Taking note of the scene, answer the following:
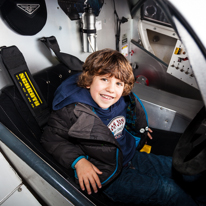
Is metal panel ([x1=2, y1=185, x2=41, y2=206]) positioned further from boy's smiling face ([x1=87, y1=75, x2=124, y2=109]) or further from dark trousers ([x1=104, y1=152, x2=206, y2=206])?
boy's smiling face ([x1=87, y1=75, x2=124, y2=109])

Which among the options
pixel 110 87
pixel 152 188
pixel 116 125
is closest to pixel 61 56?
pixel 110 87

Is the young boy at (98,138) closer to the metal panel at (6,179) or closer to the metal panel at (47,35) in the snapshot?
the metal panel at (6,179)

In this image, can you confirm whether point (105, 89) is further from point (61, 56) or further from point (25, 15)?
point (25, 15)

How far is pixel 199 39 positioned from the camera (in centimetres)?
34

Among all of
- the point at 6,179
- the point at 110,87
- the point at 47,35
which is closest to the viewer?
the point at 6,179

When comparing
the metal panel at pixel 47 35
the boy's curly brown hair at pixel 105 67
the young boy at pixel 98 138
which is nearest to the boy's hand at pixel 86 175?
the young boy at pixel 98 138

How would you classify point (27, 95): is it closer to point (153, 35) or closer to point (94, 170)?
point (94, 170)

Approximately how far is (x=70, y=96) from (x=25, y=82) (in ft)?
0.77

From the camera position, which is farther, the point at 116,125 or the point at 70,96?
the point at 116,125

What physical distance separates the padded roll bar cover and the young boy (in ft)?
1.27

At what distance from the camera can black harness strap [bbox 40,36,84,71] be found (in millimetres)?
1017

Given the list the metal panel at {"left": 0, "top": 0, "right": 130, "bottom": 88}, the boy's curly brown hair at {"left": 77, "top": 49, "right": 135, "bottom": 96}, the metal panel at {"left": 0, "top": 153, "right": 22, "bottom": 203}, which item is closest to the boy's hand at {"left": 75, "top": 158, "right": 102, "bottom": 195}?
the metal panel at {"left": 0, "top": 153, "right": 22, "bottom": 203}

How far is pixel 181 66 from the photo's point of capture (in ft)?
5.45

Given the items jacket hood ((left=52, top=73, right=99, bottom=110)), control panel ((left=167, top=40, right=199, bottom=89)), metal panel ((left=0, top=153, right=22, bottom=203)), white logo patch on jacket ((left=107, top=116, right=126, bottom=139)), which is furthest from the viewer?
control panel ((left=167, top=40, right=199, bottom=89))
